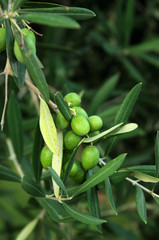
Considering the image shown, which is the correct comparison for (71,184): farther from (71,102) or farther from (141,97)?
(141,97)

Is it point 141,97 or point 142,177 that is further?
point 141,97

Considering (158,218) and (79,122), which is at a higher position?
(79,122)

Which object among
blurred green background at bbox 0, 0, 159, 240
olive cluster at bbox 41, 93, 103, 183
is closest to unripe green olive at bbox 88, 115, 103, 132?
olive cluster at bbox 41, 93, 103, 183

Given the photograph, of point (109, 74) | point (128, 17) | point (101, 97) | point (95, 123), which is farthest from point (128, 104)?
point (109, 74)

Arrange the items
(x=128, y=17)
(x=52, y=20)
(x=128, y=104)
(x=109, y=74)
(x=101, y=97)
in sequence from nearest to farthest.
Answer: (x=52, y=20)
(x=128, y=104)
(x=101, y=97)
(x=128, y=17)
(x=109, y=74)

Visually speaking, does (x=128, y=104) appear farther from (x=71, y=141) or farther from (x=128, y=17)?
(x=128, y=17)

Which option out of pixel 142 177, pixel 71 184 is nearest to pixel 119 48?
pixel 71 184
